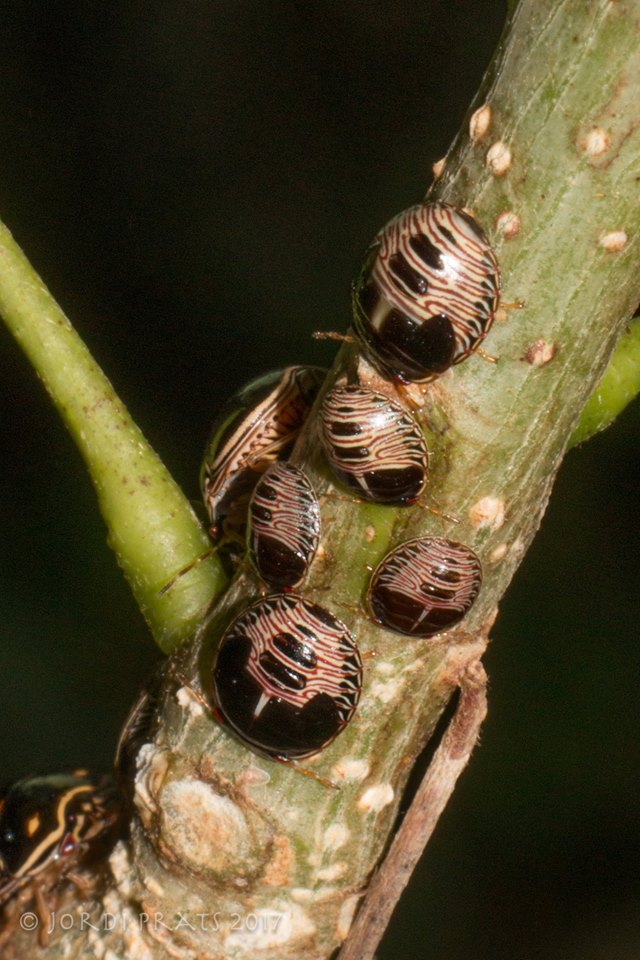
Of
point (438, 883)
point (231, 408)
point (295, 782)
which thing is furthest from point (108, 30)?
point (295, 782)

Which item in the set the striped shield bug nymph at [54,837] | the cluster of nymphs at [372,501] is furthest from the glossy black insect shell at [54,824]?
the cluster of nymphs at [372,501]

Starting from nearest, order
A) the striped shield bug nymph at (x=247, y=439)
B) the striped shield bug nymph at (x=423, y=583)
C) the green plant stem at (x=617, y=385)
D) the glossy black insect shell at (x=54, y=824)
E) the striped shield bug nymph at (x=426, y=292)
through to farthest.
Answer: the striped shield bug nymph at (x=426, y=292) → the striped shield bug nymph at (x=423, y=583) → the green plant stem at (x=617, y=385) → the striped shield bug nymph at (x=247, y=439) → the glossy black insect shell at (x=54, y=824)

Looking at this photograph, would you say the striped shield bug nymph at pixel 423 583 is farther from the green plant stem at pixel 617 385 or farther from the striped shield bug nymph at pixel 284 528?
the green plant stem at pixel 617 385

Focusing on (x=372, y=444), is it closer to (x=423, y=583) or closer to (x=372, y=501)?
(x=372, y=501)

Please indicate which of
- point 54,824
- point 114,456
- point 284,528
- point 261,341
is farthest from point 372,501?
point 261,341

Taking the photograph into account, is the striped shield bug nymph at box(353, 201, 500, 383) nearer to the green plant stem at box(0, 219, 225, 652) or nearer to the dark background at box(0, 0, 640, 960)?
the green plant stem at box(0, 219, 225, 652)

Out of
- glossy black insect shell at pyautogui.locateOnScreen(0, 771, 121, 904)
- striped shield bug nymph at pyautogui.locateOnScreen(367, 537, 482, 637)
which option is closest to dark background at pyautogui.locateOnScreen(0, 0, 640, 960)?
glossy black insect shell at pyautogui.locateOnScreen(0, 771, 121, 904)
